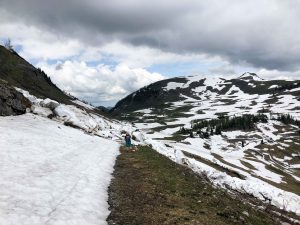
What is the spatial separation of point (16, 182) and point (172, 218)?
894cm

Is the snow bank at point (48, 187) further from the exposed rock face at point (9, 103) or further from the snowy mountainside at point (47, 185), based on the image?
the exposed rock face at point (9, 103)

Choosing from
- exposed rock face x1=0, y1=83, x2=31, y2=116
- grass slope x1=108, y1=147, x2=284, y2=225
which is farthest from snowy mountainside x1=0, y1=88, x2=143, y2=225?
exposed rock face x1=0, y1=83, x2=31, y2=116

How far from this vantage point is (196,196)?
21359 mm

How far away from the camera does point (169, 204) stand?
19172mm

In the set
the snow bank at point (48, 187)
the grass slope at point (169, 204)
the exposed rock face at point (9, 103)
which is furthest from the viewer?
the exposed rock face at point (9, 103)

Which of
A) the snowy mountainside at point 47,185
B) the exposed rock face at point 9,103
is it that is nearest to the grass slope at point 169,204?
the snowy mountainside at point 47,185

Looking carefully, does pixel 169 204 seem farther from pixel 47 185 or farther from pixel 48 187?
pixel 47 185

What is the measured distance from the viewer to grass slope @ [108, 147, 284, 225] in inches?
653

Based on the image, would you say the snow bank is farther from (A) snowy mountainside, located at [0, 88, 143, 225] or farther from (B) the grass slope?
(B) the grass slope

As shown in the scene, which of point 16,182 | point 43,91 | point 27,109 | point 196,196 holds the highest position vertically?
point 43,91

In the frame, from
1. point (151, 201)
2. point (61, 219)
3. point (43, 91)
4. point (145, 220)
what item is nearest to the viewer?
point (61, 219)

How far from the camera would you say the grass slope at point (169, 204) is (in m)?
16.6

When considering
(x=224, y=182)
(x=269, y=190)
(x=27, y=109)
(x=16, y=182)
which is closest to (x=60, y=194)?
(x=16, y=182)

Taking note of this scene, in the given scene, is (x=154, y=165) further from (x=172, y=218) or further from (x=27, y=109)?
(x=27, y=109)
